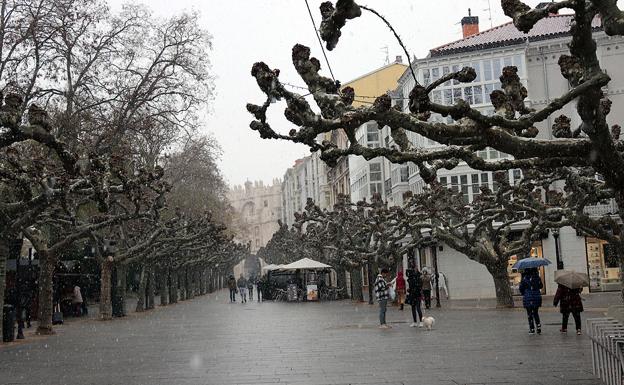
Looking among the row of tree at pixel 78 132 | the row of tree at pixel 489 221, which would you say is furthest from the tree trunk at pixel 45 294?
the row of tree at pixel 489 221

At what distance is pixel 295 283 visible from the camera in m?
51.7

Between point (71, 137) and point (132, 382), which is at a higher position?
point (71, 137)

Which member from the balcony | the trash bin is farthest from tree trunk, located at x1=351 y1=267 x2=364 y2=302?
the trash bin

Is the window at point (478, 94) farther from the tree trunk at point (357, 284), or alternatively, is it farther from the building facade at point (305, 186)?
the building facade at point (305, 186)

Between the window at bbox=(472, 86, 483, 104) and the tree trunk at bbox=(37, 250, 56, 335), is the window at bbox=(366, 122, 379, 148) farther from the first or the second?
the tree trunk at bbox=(37, 250, 56, 335)

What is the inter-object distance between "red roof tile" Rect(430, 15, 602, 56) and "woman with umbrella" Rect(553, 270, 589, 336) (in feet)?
88.7

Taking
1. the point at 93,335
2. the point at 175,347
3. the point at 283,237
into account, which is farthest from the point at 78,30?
the point at 283,237

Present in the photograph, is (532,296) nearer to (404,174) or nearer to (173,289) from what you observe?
(404,174)

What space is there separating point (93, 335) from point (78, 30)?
34.9ft

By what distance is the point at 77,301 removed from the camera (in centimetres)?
3591

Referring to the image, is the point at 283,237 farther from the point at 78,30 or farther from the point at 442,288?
the point at 78,30

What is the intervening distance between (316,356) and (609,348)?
656 centimetres

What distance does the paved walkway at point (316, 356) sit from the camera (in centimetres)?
1120

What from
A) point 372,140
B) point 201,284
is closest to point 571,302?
point 372,140
